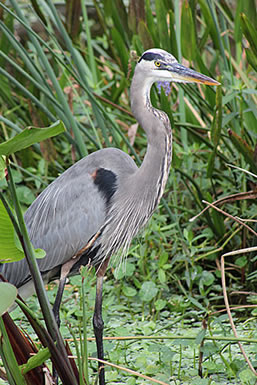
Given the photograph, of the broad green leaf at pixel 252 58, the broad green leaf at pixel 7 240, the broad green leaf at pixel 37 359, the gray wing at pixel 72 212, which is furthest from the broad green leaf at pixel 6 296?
the broad green leaf at pixel 252 58

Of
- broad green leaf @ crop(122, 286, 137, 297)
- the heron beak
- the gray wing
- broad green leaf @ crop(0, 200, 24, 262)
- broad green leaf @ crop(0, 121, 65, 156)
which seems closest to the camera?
broad green leaf @ crop(0, 121, 65, 156)

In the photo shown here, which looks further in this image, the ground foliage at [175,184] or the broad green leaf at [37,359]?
the ground foliage at [175,184]

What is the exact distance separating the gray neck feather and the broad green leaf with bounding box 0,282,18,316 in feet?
3.25

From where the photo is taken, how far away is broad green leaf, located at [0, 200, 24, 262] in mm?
1268

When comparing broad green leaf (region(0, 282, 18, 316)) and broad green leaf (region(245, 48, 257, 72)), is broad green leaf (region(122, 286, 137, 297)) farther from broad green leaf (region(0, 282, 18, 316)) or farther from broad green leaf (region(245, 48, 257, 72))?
broad green leaf (region(0, 282, 18, 316))

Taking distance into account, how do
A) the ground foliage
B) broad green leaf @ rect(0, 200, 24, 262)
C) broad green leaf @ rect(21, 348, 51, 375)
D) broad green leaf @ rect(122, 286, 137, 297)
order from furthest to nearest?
broad green leaf @ rect(122, 286, 137, 297) → the ground foliage → broad green leaf @ rect(21, 348, 51, 375) → broad green leaf @ rect(0, 200, 24, 262)

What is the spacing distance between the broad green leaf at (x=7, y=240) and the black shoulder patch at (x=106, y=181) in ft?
2.80

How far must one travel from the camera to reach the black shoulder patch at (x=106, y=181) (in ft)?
7.23

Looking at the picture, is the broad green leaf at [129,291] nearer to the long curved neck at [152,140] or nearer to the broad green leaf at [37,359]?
the long curved neck at [152,140]

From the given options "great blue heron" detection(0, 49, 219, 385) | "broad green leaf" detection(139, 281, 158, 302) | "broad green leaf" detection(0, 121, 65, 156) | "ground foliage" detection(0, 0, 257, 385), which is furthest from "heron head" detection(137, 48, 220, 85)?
"broad green leaf" detection(0, 121, 65, 156)

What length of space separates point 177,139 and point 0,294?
2.13m

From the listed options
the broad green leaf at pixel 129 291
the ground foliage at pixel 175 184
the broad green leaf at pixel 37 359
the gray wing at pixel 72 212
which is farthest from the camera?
the broad green leaf at pixel 129 291

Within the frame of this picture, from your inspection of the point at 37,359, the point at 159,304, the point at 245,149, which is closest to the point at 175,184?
the point at 245,149

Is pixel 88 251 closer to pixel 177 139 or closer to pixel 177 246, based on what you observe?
pixel 177 246
